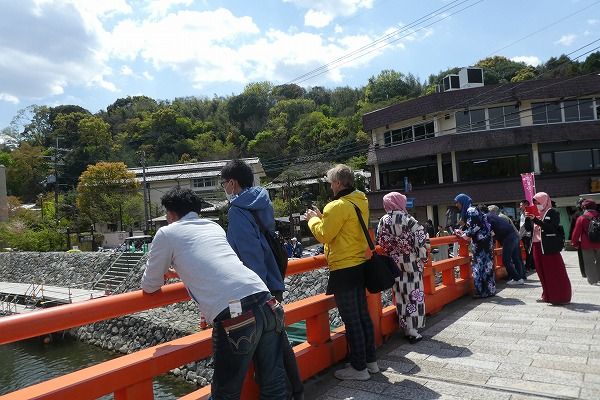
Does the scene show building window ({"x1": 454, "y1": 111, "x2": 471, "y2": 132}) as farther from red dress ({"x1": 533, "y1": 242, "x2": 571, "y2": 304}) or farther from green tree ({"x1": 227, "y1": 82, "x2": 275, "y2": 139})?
green tree ({"x1": 227, "y1": 82, "x2": 275, "y2": 139})

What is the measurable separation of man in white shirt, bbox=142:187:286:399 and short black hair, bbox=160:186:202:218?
0.30 feet

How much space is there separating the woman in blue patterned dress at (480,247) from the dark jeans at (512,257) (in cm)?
146

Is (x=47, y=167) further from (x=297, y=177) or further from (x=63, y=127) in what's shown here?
(x=297, y=177)

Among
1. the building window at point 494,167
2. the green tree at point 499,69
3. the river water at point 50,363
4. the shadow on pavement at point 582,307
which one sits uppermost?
the green tree at point 499,69

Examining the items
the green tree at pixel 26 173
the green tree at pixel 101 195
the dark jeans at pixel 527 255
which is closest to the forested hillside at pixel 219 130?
the green tree at pixel 26 173

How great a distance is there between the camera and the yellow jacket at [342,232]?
11.1 feet

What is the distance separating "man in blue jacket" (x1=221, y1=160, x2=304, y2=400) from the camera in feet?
8.82

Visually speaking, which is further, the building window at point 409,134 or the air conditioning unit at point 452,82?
the air conditioning unit at point 452,82

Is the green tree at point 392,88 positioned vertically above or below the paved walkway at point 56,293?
above

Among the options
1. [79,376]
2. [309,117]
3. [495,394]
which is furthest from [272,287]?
[309,117]

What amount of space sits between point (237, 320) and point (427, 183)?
91.4ft

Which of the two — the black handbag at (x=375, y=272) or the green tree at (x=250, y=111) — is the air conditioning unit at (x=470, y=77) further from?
the green tree at (x=250, y=111)

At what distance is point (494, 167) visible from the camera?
26.3m

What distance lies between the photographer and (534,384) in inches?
129
